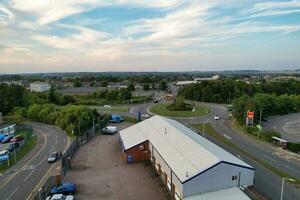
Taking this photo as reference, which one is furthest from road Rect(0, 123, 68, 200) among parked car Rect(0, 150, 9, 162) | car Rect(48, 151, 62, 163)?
parked car Rect(0, 150, 9, 162)

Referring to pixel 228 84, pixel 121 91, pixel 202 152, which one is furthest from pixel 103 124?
pixel 228 84

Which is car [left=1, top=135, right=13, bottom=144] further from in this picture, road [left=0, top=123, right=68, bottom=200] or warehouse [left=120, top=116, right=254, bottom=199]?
warehouse [left=120, top=116, right=254, bottom=199]

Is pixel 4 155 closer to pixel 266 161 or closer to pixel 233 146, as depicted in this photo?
pixel 233 146

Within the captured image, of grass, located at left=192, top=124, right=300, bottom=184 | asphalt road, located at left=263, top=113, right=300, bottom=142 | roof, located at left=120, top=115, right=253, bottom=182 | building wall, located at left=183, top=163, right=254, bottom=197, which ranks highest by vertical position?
roof, located at left=120, top=115, right=253, bottom=182

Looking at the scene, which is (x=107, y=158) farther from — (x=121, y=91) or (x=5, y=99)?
(x=121, y=91)

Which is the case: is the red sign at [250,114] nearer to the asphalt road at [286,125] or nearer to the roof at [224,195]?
the asphalt road at [286,125]

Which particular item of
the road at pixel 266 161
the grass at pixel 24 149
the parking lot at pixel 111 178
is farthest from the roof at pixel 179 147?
the grass at pixel 24 149
